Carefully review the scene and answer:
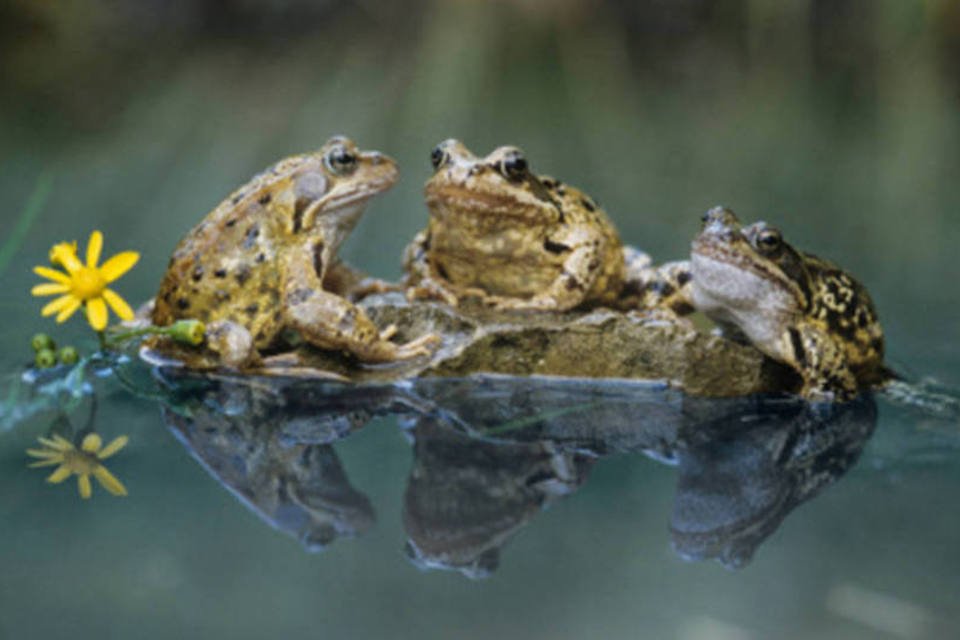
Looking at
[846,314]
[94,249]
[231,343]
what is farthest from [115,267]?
[846,314]

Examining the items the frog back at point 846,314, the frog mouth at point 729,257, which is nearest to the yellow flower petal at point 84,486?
the frog mouth at point 729,257

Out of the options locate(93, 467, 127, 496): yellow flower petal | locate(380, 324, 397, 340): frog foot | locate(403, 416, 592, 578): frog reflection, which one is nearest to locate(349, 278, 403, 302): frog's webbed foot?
locate(380, 324, 397, 340): frog foot

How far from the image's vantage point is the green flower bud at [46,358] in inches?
157

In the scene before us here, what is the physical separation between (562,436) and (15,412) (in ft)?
6.71

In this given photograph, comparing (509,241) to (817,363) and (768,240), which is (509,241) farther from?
(817,363)

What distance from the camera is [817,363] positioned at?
3949 mm

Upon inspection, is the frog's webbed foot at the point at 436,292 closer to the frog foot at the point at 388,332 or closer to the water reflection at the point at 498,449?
the frog foot at the point at 388,332

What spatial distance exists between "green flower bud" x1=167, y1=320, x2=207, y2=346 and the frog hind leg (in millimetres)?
338

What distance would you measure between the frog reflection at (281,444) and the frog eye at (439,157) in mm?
1006

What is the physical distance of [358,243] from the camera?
634 cm

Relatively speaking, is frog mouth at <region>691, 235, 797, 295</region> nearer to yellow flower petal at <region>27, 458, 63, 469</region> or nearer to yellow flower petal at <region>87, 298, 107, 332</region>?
yellow flower petal at <region>87, 298, 107, 332</region>

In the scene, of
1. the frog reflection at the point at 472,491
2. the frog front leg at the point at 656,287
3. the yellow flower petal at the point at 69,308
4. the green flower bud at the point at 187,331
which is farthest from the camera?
the frog front leg at the point at 656,287

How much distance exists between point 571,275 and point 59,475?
7.01 feet

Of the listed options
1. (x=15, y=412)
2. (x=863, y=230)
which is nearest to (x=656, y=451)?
(x=15, y=412)
